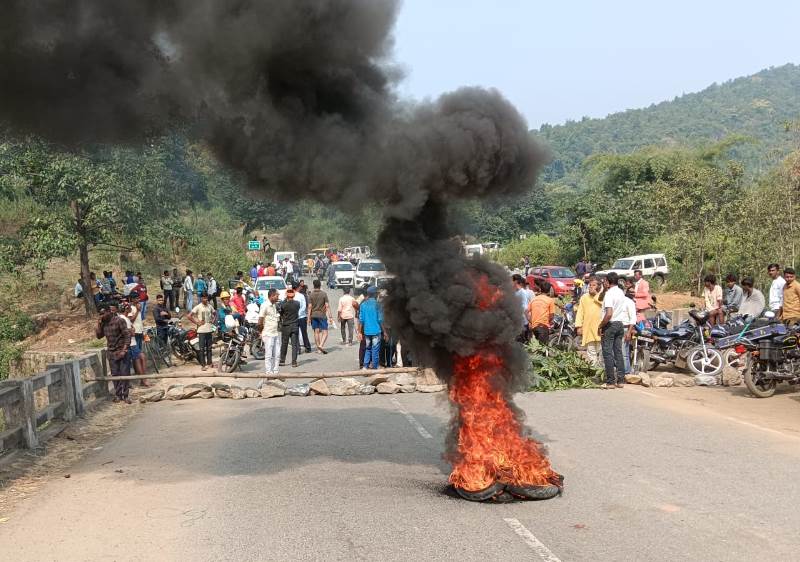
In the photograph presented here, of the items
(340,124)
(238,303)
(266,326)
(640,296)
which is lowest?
(640,296)

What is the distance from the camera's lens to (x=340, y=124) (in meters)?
7.89

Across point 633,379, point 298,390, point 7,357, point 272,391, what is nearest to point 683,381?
point 633,379

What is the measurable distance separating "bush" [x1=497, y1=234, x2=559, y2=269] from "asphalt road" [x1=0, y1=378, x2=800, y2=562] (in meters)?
38.1

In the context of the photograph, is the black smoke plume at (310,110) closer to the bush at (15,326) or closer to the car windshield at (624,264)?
the bush at (15,326)

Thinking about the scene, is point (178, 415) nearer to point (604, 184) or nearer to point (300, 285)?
point (300, 285)

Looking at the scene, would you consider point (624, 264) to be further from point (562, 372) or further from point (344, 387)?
point (344, 387)

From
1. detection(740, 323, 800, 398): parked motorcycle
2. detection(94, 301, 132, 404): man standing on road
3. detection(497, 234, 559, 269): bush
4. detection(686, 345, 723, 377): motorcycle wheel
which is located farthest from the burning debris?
detection(497, 234, 559, 269): bush

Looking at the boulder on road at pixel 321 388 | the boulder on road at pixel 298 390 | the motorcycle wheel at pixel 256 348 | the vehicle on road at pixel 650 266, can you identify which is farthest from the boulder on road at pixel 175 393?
the vehicle on road at pixel 650 266

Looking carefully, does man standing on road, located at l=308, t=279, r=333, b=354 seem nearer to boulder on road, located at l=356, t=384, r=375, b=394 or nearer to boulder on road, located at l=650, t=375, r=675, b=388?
boulder on road, located at l=356, t=384, r=375, b=394

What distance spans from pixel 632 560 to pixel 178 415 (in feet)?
30.3

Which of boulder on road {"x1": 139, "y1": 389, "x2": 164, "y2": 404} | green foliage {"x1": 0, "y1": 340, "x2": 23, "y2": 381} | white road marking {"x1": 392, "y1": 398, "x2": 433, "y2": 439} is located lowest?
white road marking {"x1": 392, "y1": 398, "x2": 433, "y2": 439}

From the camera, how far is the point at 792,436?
9945 millimetres

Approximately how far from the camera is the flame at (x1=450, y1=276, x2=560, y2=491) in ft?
23.1

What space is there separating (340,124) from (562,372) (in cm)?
865
